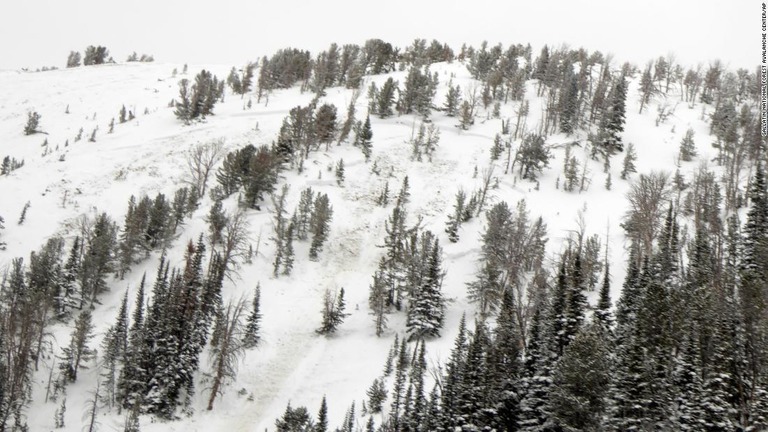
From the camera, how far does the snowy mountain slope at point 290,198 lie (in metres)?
41.8

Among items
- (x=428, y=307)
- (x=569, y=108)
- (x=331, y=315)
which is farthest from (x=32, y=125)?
(x=569, y=108)

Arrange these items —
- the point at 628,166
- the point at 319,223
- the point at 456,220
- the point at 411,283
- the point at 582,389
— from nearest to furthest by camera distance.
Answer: the point at 582,389 < the point at 411,283 < the point at 319,223 < the point at 456,220 < the point at 628,166

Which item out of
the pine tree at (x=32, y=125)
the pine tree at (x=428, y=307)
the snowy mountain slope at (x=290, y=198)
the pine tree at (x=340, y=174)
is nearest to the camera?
the snowy mountain slope at (x=290, y=198)

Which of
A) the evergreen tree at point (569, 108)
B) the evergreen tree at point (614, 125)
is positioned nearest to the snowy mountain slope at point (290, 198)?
the evergreen tree at point (569, 108)

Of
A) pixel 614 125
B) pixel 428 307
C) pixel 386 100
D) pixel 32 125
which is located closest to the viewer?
pixel 428 307

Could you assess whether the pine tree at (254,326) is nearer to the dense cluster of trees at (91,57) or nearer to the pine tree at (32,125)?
the pine tree at (32,125)

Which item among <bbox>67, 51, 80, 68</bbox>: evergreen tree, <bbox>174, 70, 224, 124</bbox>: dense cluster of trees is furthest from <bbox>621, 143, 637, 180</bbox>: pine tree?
<bbox>67, 51, 80, 68</bbox>: evergreen tree

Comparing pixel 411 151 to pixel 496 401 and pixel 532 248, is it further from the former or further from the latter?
pixel 496 401

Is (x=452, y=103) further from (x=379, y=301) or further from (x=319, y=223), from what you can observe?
(x=379, y=301)

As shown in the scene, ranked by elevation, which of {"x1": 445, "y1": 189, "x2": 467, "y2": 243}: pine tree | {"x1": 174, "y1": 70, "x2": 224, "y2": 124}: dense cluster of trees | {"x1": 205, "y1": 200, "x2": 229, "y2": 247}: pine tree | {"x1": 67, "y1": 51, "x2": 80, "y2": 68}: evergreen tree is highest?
{"x1": 67, "y1": 51, "x2": 80, "y2": 68}: evergreen tree

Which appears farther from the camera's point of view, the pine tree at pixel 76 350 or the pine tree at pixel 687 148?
the pine tree at pixel 687 148

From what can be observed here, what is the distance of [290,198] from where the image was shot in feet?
200

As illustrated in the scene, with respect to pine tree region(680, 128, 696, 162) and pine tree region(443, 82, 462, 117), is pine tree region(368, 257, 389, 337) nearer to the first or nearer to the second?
pine tree region(443, 82, 462, 117)

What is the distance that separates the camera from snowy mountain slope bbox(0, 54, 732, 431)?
41812 mm
